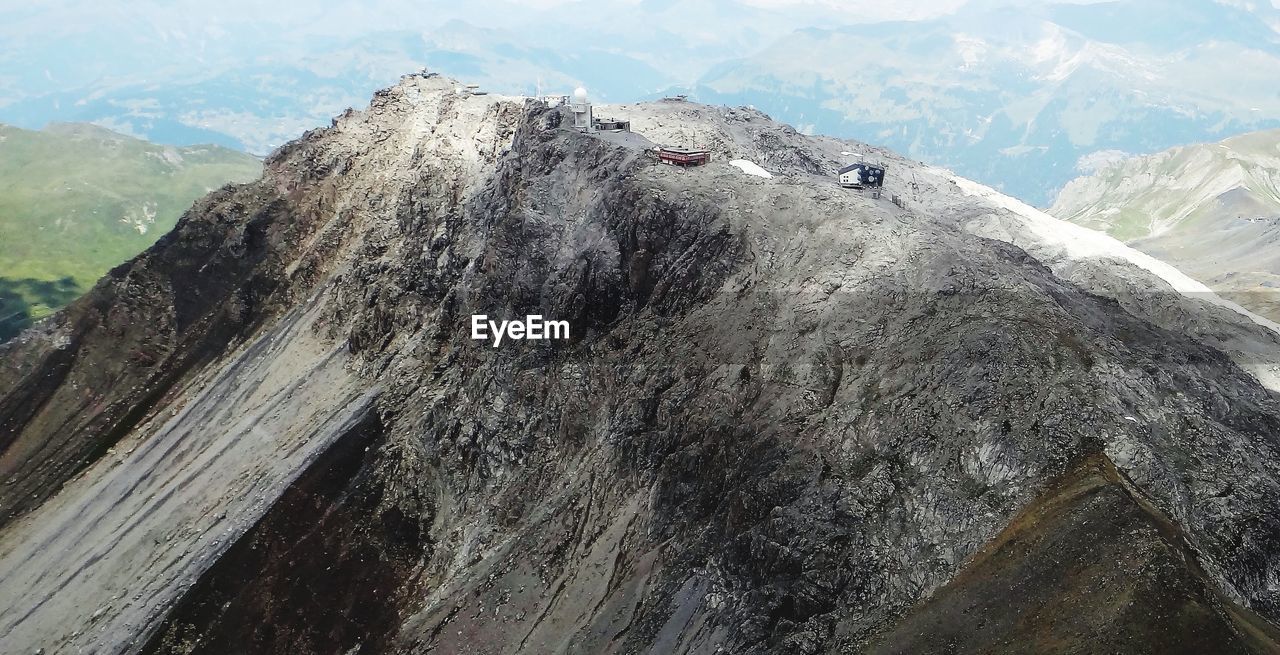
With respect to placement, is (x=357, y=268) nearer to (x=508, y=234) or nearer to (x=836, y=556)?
(x=508, y=234)

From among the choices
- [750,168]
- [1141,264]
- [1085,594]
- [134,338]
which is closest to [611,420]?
[750,168]

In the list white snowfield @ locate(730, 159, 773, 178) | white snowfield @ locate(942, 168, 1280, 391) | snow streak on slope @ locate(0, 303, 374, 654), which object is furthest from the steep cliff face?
white snowfield @ locate(730, 159, 773, 178)

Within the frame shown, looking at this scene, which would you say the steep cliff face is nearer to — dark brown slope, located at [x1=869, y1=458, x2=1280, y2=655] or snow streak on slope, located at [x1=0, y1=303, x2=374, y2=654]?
dark brown slope, located at [x1=869, y1=458, x2=1280, y2=655]

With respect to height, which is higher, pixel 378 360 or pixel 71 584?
pixel 378 360

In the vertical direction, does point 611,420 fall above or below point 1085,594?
below

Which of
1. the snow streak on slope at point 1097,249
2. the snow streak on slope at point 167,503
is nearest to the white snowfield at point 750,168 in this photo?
the snow streak on slope at point 1097,249

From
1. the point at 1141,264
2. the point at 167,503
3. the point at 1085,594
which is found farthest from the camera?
the point at 1141,264

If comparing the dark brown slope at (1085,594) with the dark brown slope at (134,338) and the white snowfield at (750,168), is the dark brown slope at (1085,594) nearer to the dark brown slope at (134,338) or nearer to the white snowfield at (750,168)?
the white snowfield at (750,168)

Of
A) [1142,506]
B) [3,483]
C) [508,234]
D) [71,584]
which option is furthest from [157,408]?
[1142,506]

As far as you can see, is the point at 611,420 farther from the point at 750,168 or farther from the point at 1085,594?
the point at 1085,594
